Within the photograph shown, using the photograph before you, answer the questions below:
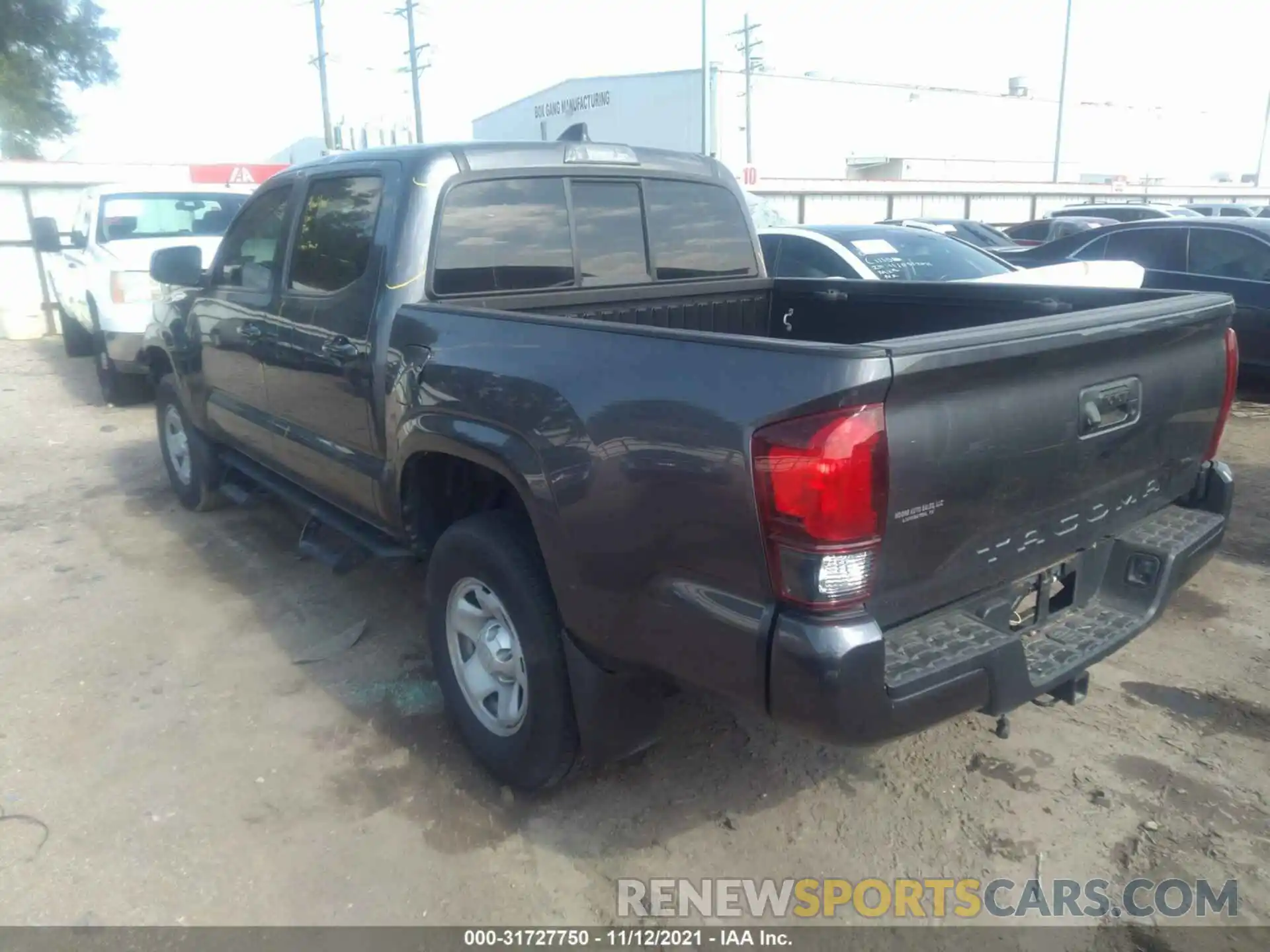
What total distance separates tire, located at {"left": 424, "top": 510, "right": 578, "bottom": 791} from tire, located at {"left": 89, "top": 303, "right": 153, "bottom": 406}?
7.09 meters

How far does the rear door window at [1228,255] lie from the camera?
25.4 feet

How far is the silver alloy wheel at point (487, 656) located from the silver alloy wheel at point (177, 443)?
336 cm

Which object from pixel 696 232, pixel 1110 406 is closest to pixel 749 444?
pixel 1110 406

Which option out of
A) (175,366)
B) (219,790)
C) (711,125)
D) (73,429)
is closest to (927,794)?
(219,790)

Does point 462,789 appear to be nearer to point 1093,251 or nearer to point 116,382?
point 116,382

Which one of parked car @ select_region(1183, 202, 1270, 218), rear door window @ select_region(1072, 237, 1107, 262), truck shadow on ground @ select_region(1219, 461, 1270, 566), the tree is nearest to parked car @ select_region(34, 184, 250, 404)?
truck shadow on ground @ select_region(1219, 461, 1270, 566)

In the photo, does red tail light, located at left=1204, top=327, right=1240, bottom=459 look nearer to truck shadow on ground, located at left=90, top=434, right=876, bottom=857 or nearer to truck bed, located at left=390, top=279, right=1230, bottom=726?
truck bed, located at left=390, top=279, right=1230, bottom=726

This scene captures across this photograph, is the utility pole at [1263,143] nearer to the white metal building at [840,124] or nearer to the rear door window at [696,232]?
the white metal building at [840,124]

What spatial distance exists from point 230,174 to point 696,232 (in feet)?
52.6

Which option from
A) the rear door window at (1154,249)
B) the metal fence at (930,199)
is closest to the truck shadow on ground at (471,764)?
the rear door window at (1154,249)

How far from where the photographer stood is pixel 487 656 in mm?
3156

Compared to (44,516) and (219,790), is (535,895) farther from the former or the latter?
(44,516)

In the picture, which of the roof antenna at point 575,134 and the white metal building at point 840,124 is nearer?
the roof antenna at point 575,134

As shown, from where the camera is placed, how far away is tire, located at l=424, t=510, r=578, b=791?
111 inches
